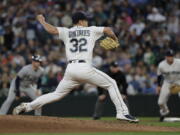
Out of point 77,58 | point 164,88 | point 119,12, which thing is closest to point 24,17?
point 119,12

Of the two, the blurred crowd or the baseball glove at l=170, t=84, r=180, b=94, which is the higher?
the blurred crowd

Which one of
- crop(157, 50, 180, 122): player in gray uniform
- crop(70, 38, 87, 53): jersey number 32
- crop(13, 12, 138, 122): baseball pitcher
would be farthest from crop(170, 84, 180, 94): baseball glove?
crop(70, 38, 87, 53): jersey number 32

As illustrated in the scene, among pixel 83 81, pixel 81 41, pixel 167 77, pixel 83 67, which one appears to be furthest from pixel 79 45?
pixel 167 77

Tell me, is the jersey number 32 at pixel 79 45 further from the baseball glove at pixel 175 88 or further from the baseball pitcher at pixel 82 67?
the baseball glove at pixel 175 88

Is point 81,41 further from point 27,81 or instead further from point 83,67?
point 27,81

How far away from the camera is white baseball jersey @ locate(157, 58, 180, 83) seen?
49.3 feet

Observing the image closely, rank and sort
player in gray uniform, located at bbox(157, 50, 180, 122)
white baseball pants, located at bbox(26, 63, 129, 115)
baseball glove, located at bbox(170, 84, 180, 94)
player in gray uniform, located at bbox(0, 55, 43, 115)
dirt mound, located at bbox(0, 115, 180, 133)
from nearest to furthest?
dirt mound, located at bbox(0, 115, 180, 133) → white baseball pants, located at bbox(26, 63, 129, 115) → player in gray uniform, located at bbox(157, 50, 180, 122) → baseball glove, located at bbox(170, 84, 180, 94) → player in gray uniform, located at bbox(0, 55, 43, 115)

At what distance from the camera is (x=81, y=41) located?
420 inches

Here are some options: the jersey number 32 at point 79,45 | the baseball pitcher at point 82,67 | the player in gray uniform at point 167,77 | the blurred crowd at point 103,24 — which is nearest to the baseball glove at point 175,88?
the player in gray uniform at point 167,77

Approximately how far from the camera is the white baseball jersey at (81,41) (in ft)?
34.8

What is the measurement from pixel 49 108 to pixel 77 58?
25.0 feet

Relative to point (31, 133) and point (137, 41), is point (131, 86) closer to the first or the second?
point (137, 41)

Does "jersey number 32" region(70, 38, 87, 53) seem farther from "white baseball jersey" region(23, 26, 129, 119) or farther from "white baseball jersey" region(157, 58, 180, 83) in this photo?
"white baseball jersey" region(157, 58, 180, 83)

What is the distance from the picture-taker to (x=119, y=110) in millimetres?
10656
